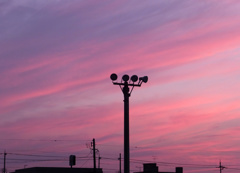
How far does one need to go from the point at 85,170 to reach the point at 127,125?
164ft

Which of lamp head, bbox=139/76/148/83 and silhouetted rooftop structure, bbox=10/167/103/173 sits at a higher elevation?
lamp head, bbox=139/76/148/83

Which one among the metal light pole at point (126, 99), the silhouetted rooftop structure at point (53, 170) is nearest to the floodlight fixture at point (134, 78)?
the metal light pole at point (126, 99)

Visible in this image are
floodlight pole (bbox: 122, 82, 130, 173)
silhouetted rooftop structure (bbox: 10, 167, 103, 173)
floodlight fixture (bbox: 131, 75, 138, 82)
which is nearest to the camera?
floodlight pole (bbox: 122, 82, 130, 173)

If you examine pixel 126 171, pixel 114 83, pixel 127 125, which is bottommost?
pixel 126 171

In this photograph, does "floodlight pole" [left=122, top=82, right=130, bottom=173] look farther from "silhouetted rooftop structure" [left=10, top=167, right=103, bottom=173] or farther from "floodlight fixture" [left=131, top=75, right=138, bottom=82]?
"silhouetted rooftop structure" [left=10, top=167, right=103, bottom=173]

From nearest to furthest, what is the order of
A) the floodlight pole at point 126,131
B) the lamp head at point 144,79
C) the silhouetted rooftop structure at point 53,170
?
the floodlight pole at point 126,131 → the lamp head at point 144,79 → the silhouetted rooftop structure at point 53,170

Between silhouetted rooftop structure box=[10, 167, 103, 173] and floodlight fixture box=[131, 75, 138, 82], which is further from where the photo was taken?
silhouetted rooftop structure box=[10, 167, 103, 173]

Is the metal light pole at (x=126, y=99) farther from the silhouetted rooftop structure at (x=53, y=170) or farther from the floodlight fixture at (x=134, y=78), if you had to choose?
the silhouetted rooftop structure at (x=53, y=170)

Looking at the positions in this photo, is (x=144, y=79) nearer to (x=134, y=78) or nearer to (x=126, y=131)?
(x=134, y=78)

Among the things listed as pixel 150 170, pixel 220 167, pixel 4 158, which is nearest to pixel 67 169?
pixel 150 170

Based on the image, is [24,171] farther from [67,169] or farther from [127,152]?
[127,152]

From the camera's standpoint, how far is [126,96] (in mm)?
36969

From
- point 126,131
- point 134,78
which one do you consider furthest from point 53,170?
point 134,78

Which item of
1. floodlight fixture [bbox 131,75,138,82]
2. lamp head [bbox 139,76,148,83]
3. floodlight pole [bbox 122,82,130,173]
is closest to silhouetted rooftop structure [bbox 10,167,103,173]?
floodlight pole [bbox 122,82,130,173]
